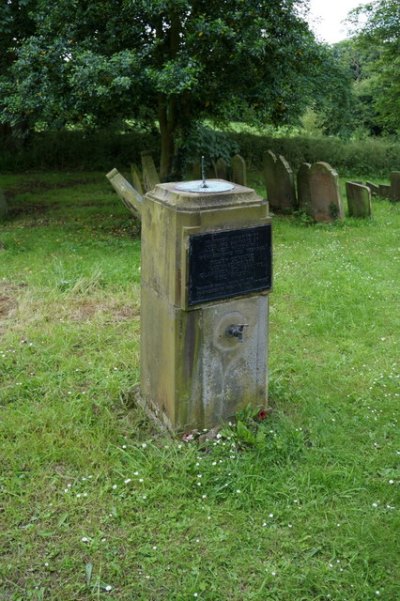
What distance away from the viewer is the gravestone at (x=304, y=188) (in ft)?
38.6

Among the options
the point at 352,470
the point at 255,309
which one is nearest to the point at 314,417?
the point at 352,470

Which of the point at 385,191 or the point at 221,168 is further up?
the point at 221,168

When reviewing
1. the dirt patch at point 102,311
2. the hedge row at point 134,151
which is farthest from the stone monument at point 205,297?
the hedge row at point 134,151

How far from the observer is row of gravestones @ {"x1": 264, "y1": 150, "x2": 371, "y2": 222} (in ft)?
37.1

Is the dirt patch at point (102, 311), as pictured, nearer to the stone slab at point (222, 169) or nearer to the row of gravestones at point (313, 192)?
the row of gravestones at point (313, 192)

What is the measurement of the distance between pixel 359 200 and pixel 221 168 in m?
4.08

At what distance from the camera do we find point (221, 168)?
14.6m

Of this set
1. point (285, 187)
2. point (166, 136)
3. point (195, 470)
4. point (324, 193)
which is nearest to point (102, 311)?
point (195, 470)

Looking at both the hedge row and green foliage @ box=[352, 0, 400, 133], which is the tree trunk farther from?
green foliage @ box=[352, 0, 400, 133]

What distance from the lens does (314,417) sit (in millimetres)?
4734

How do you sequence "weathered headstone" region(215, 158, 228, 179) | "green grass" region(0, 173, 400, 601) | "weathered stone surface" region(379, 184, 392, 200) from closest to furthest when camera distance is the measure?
"green grass" region(0, 173, 400, 601) → "weathered headstone" region(215, 158, 228, 179) → "weathered stone surface" region(379, 184, 392, 200)

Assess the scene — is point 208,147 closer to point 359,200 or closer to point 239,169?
point 239,169

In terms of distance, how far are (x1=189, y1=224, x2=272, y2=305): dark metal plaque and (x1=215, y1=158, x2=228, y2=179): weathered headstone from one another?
Answer: 1051 cm

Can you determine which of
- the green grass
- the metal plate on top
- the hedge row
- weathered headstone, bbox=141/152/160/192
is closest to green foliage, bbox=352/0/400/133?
the hedge row
